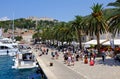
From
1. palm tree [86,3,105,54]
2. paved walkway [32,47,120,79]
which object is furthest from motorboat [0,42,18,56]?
paved walkway [32,47,120,79]

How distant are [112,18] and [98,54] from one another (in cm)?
1240

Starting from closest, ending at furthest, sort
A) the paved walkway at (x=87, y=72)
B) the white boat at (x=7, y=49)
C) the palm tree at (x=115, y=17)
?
the paved walkway at (x=87, y=72)
the palm tree at (x=115, y=17)
the white boat at (x=7, y=49)

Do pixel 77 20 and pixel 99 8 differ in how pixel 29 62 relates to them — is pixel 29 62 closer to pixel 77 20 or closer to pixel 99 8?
pixel 99 8

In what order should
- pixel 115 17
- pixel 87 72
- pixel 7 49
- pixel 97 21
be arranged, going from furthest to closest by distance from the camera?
pixel 7 49, pixel 97 21, pixel 115 17, pixel 87 72

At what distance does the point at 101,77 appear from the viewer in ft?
79.0

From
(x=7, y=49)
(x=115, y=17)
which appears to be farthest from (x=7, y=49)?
(x=115, y=17)

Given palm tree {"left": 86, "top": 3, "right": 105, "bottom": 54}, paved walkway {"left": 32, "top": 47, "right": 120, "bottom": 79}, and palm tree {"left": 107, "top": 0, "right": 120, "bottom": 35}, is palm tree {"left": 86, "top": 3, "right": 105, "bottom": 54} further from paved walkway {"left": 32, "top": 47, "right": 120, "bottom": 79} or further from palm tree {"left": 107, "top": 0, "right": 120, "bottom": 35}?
paved walkway {"left": 32, "top": 47, "right": 120, "bottom": 79}

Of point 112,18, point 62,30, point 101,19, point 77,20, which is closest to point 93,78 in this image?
point 112,18

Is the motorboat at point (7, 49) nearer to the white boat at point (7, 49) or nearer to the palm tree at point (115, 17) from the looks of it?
the white boat at point (7, 49)

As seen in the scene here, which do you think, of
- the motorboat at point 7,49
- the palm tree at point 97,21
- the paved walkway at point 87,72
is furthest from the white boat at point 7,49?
the paved walkway at point 87,72

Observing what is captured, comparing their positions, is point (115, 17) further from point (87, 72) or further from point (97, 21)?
point (97, 21)

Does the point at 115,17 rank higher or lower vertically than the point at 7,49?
higher

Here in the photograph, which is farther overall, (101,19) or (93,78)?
(101,19)

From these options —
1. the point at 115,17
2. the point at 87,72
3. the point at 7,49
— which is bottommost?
the point at 87,72
